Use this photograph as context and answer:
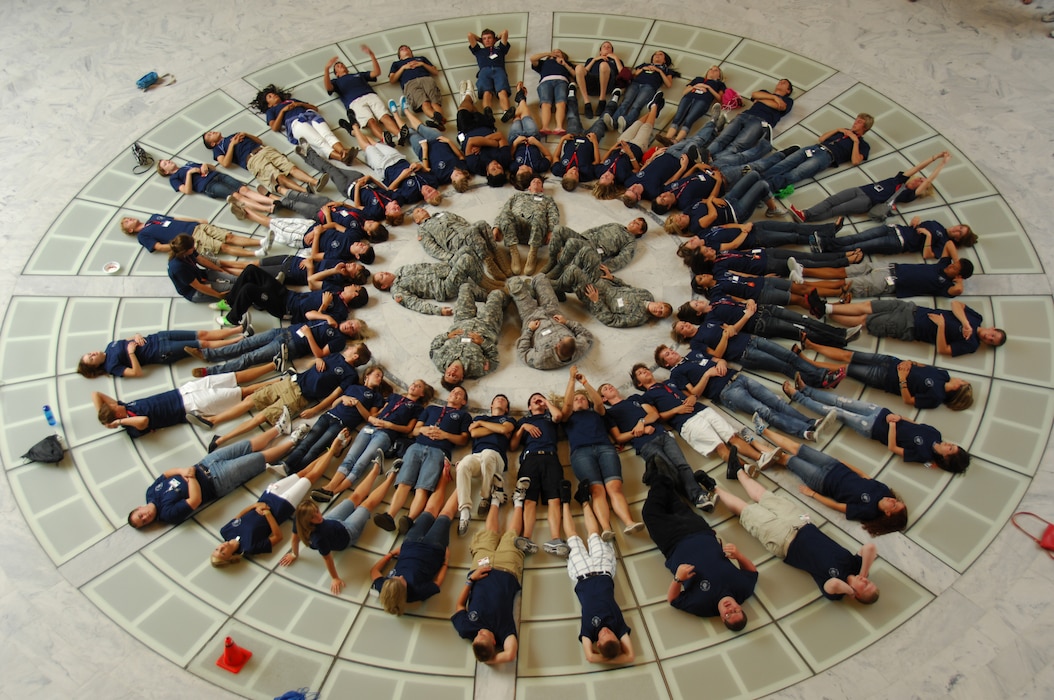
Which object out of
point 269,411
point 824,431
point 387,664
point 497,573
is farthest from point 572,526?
point 269,411

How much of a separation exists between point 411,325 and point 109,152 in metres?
7.80

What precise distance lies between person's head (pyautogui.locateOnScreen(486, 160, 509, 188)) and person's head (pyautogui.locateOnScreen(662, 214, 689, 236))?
3.16 m

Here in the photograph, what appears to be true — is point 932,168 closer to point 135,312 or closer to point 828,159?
point 828,159

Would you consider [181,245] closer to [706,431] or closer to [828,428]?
[706,431]

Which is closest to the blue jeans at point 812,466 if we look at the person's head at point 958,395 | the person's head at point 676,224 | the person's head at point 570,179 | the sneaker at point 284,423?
the person's head at point 958,395

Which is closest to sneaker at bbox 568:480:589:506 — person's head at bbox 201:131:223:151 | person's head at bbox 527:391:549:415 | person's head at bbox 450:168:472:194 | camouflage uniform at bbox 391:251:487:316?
person's head at bbox 527:391:549:415

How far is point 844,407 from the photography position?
11047mm

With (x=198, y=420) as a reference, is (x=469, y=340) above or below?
above

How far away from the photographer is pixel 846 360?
11672 millimetres

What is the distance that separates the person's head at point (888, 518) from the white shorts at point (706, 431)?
6.83 feet

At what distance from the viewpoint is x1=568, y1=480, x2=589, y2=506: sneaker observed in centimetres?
1036

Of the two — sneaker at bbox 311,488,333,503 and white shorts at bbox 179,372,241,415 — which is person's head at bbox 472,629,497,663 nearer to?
sneaker at bbox 311,488,333,503

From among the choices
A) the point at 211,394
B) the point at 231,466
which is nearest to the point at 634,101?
the point at 211,394

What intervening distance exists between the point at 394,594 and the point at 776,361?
6.40 m
